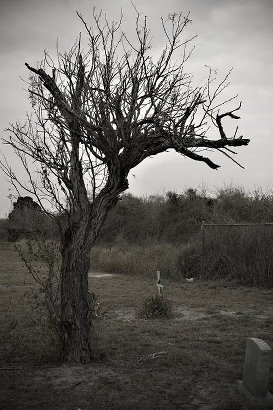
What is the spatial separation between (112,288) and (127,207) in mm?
22834

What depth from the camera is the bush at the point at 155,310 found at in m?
8.55

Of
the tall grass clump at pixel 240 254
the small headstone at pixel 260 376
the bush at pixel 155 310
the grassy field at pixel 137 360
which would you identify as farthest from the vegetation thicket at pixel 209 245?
the small headstone at pixel 260 376

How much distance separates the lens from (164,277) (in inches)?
618

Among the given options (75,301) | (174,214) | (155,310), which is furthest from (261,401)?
(174,214)

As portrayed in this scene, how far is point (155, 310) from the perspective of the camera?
8625mm

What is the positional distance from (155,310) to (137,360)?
308 centimetres

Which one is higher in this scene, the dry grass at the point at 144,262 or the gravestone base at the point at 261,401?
the dry grass at the point at 144,262

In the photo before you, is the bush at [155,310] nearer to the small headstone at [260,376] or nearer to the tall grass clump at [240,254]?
the small headstone at [260,376]

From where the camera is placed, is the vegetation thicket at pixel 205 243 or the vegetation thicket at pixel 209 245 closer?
the vegetation thicket at pixel 205 243

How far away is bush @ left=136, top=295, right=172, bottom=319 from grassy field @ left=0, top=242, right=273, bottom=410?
0.22 metres

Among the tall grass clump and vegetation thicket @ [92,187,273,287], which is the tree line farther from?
the tall grass clump

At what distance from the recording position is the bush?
855 cm

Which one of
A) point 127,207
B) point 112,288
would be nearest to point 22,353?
point 112,288

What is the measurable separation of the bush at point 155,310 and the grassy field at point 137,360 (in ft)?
0.73
